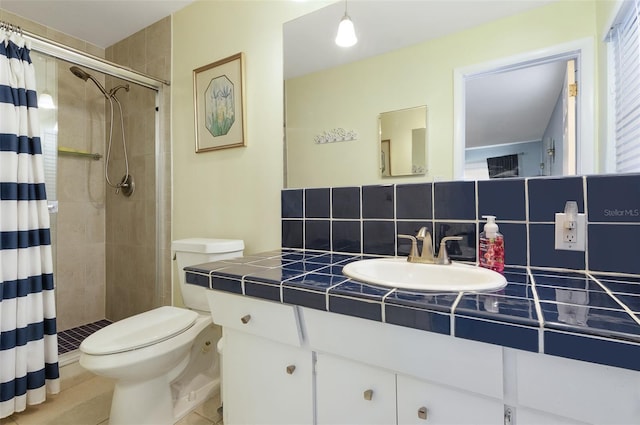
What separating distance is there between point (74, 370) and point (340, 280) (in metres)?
1.94

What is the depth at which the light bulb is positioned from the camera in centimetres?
133

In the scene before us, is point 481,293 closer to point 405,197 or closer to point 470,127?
point 405,197

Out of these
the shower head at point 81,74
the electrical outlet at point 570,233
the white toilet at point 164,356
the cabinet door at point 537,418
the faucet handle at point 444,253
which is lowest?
the white toilet at point 164,356

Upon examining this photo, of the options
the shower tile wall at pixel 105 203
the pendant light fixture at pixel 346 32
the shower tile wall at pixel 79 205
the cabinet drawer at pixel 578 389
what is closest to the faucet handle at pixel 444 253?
the cabinet drawer at pixel 578 389

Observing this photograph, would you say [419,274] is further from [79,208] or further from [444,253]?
[79,208]

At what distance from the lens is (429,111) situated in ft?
3.83

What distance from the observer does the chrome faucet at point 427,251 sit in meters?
1.03

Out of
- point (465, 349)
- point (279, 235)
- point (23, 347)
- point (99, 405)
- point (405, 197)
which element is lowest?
point (99, 405)

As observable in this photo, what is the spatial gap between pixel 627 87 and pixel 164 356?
1805mm

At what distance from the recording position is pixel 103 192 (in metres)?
2.53

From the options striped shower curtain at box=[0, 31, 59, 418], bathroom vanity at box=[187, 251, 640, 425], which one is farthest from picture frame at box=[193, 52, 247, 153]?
bathroom vanity at box=[187, 251, 640, 425]

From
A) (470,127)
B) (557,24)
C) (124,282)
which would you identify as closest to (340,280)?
(470,127)

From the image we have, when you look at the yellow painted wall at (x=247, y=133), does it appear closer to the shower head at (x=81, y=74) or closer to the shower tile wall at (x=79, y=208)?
the shower head at (x=81, y=74)

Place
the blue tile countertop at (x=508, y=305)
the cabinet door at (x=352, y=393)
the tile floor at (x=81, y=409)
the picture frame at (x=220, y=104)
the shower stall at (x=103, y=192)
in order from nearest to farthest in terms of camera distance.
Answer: the blue tile countertop at (x=508, y=305)
the cabinet door at (x=352, y=393)
the tile floor at (x=81, y=409)
the picture frame at (x=220, y=104)
the shower stall at (x=103, y=192)
